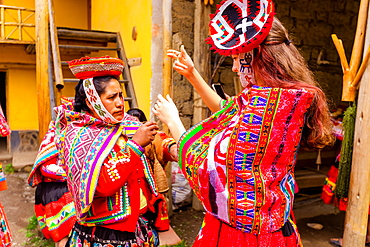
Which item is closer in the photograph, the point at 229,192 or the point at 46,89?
the point at 229,192

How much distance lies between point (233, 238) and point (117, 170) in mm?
644

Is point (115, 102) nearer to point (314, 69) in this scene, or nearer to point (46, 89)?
point (46, 89)

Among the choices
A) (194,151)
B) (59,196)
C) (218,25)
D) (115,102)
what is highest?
(218,25)

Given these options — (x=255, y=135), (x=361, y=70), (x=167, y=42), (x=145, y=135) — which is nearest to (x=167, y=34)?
(x=167, y=42)

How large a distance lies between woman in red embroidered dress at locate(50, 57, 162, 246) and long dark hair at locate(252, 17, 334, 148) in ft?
2.14

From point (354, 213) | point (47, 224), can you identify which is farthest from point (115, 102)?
point (354, 213)

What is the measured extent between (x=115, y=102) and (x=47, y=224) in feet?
6.53

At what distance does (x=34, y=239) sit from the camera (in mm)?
3887

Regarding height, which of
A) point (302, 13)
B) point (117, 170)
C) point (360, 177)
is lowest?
point (360, 177)

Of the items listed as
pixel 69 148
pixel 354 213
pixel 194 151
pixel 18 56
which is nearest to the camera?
pixel 194 151

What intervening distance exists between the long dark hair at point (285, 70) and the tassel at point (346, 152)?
1914 millimetres

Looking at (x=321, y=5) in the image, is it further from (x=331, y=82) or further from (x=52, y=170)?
(x=52, y=170)

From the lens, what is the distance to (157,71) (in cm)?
441

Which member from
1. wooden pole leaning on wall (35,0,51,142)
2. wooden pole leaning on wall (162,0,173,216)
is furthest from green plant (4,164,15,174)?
wooden pole leaning on wall (162,0,173,216)
